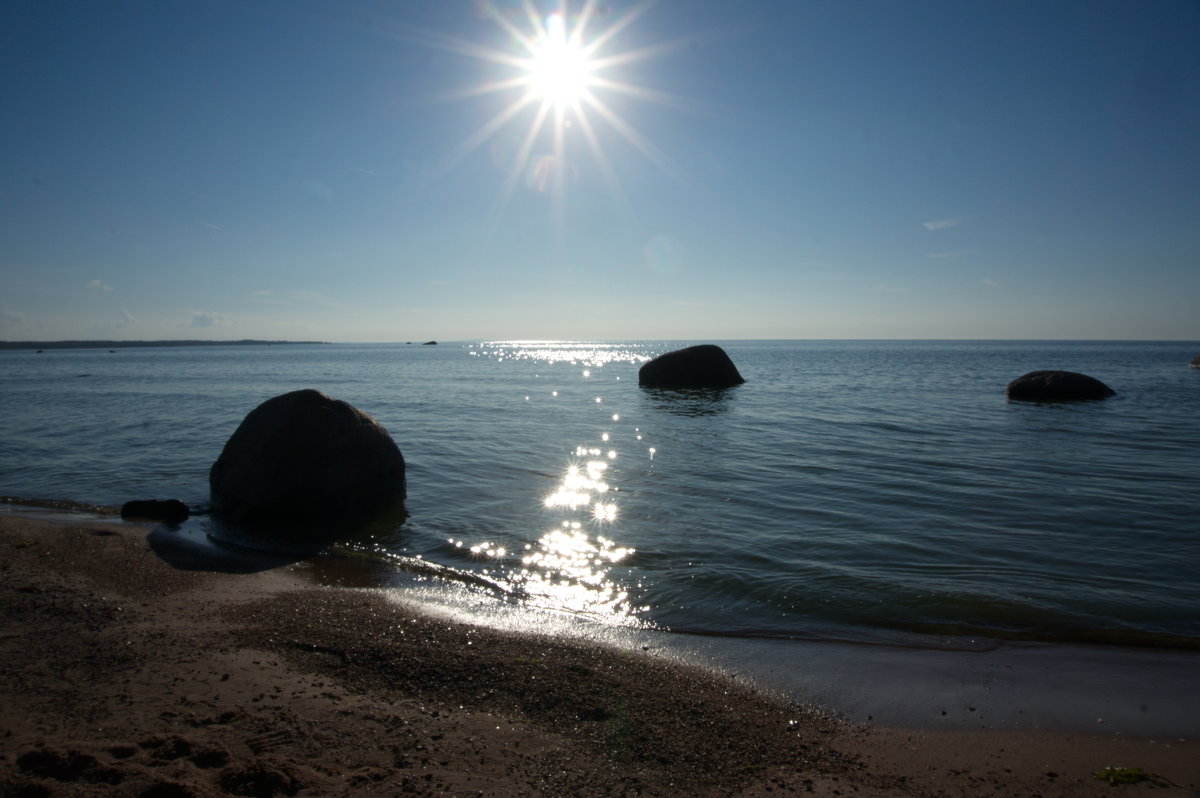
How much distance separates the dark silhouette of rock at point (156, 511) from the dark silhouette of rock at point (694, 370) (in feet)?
91.0

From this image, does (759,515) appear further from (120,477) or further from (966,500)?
(120,477)

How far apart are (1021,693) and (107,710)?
6595 millimetres

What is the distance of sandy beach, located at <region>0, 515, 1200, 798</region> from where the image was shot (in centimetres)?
354

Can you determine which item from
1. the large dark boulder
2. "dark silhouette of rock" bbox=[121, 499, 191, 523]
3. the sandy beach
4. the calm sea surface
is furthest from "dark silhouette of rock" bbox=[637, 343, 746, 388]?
the sandy beach

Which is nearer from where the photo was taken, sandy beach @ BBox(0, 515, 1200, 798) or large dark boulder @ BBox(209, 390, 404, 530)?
sandy beach @ BBox(0, 515, 1200, 798)

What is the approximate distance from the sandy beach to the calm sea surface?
1662 mm

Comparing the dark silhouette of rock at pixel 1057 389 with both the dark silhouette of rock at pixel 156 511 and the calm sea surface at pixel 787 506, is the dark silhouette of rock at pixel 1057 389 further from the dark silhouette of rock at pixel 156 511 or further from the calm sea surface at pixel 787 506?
the dark silhouette of rock at pixel 156 511

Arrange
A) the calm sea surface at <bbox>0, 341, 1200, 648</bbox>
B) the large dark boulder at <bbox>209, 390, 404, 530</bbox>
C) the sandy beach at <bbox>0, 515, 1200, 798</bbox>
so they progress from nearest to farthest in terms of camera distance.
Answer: the sandy beach at <bbox>0, 515, 1200, 798</bbox>, the calm sea surface at <bbox>0, 341, 1200, 648</bbox>, the large dark boulder at <bbox>209, 390, 404, 530</bbox>

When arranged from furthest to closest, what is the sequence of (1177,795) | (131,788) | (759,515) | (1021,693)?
(759,515) < (1021,693) < (1177,795) < (131,788)

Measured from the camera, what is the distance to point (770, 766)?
387 cm

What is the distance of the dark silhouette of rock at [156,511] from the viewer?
9.93 metres

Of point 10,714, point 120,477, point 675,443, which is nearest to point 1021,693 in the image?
point 10,714

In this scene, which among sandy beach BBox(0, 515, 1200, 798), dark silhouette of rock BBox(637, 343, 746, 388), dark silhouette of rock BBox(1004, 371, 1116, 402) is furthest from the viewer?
dark silhouette of rock BBox(637, 343, 746, 388)

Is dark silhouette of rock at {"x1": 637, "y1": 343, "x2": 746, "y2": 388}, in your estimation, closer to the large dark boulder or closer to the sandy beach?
the large dark boulder
